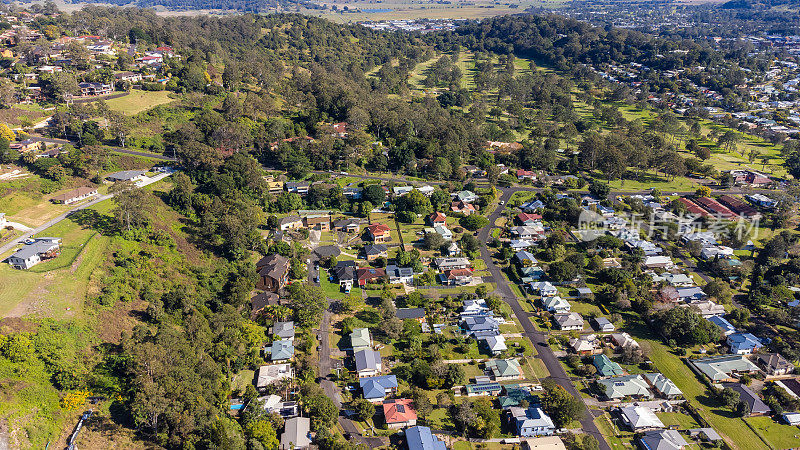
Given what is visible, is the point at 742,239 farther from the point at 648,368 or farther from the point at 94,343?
the point at 94,343

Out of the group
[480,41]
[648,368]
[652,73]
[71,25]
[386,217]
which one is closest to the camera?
[648,368]

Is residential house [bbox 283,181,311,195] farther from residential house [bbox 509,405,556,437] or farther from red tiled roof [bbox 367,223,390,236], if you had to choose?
residential house [bbox 509,405,556,437]

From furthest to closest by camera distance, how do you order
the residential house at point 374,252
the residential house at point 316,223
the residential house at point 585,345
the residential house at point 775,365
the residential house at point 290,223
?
1. the residential house at point 316,223
2. the residential house at point 290,223
3. the residential house at point 374,252
4. the residential house at point 585,345
5. the residential house at point 775,365

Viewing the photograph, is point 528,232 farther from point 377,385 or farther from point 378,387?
point 378,387

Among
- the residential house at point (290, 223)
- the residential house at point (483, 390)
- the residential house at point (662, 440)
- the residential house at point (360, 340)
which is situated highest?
the residential house at point (290, 223)

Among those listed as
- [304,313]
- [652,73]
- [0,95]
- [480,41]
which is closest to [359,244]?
[304,313]

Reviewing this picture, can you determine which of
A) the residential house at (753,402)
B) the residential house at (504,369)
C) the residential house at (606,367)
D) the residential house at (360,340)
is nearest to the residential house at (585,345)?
the residential house at (606,367)

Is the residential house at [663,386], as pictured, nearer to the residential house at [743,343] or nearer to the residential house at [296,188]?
the residential house at [743,343]
